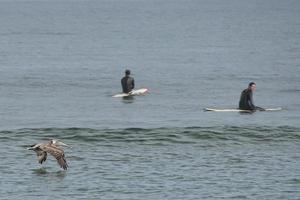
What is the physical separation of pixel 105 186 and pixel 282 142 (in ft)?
33.7

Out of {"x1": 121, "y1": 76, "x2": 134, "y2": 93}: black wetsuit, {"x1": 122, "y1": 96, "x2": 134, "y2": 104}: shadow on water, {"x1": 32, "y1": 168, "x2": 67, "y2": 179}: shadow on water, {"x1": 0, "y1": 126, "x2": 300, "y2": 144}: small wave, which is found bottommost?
{"x1": 32, "y1": 168, "x2": 67, "y2": 179}: shadow on water

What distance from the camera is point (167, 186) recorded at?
110 feet

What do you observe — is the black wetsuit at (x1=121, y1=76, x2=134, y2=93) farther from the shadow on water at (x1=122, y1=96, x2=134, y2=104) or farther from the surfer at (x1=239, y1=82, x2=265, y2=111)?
the surfer at (x1=239, y1=82, x2=265, y2=111)

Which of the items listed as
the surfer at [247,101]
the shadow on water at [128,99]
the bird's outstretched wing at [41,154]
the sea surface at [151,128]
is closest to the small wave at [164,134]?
the sea surface at [151,128]

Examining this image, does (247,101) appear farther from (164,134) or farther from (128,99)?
(128,99)

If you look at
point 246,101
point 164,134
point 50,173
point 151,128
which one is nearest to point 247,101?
point 246,101

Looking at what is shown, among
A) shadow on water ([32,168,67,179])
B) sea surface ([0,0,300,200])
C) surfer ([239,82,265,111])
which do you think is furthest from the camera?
surfer ([239,82,265,111])

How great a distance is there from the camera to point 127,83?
2160 inches

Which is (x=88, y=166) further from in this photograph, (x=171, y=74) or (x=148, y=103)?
(x=171, y=74)

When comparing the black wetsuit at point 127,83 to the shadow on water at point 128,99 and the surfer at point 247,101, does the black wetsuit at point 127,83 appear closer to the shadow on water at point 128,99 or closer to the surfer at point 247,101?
the shadow on water at point 128,99

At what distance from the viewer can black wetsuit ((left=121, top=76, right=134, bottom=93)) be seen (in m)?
54.8

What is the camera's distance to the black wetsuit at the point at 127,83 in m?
54.8

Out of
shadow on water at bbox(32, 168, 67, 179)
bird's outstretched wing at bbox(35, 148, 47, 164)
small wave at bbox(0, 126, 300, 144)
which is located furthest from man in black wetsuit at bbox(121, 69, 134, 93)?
bird's outstretched wing at bbox(35, 148, 47, 164)

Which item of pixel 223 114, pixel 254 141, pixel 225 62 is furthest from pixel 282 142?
pixel 225 62
